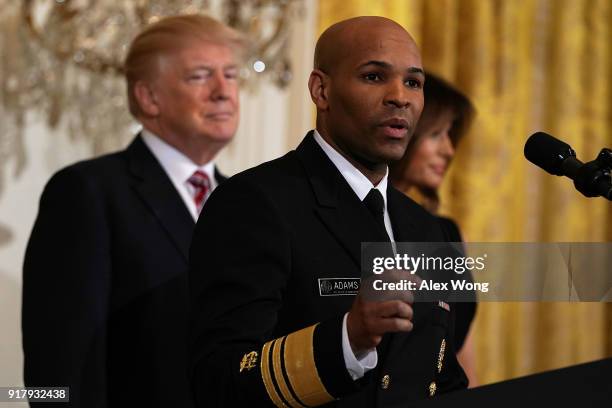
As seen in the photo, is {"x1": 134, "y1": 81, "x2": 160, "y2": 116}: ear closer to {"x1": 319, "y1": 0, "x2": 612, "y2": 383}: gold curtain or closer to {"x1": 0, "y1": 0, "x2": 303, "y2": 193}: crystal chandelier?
{"x1": 0, "y1": 0, "x2": 303, "y2": 193}: crystal chandelier

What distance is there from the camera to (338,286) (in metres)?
1.23

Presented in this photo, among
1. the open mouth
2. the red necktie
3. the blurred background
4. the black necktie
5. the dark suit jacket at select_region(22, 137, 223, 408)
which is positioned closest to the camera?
the open mouth

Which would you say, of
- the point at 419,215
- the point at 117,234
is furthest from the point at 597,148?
the point at 419,215

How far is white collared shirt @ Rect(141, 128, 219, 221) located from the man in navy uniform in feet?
2.86

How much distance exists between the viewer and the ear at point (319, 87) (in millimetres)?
1273

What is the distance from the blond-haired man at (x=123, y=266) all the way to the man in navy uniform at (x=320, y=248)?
2.44 feet

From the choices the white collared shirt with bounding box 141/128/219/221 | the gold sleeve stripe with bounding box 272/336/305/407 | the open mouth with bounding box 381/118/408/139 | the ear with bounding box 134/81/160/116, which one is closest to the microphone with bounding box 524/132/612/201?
the open mouth with bounding box 381/118/408/139

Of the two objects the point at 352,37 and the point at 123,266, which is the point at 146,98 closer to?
the point at 123,266

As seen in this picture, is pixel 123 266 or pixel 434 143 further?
pixel 434 143

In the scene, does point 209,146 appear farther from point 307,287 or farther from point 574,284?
point 574,284

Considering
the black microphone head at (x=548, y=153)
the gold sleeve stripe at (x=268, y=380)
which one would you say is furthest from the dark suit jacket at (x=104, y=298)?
the black microphone head at (x=548, y=153)

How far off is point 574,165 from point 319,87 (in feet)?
1.03

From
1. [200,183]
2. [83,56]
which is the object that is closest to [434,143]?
[200,183]

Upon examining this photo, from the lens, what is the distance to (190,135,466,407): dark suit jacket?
3.72 feet
